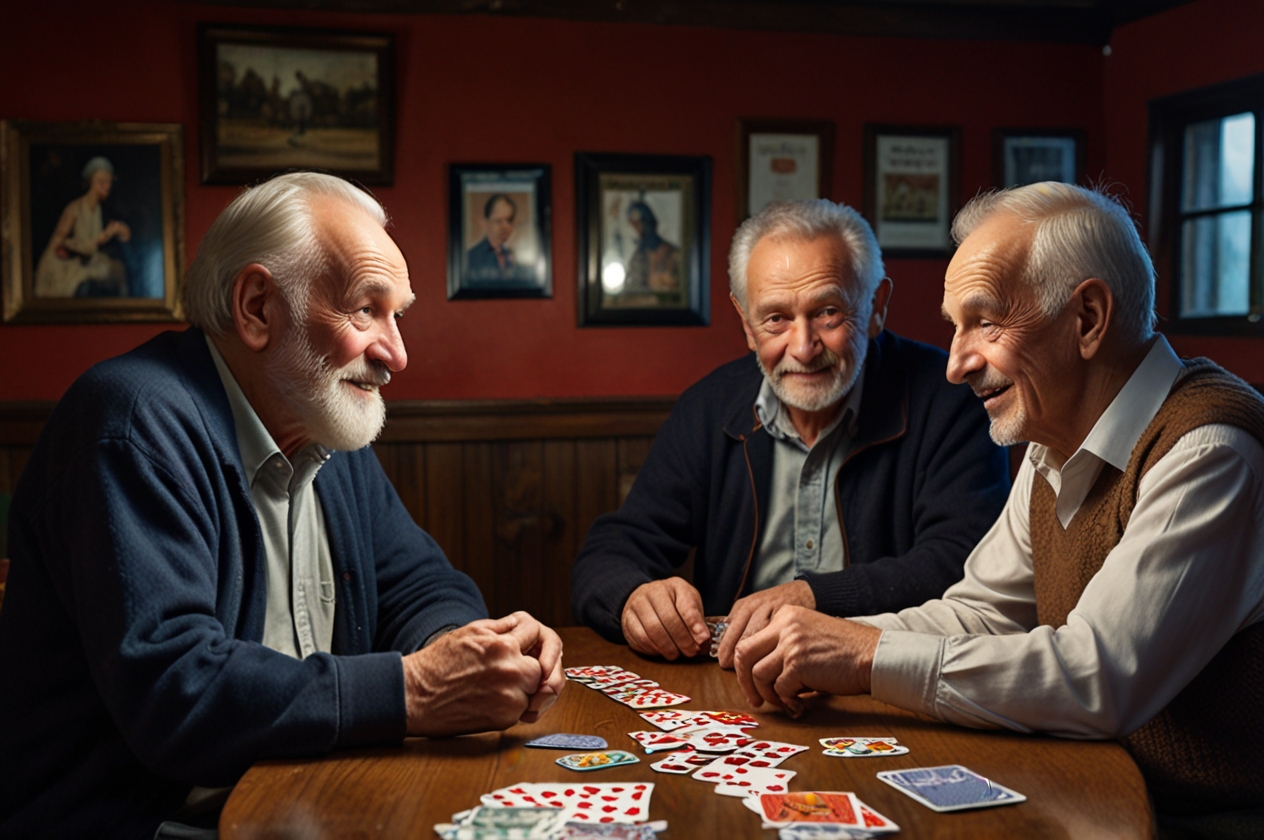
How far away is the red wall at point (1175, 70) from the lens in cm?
438

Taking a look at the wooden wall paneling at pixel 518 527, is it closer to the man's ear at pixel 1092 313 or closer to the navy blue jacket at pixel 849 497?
the navy blue jacket at pixel 849 497

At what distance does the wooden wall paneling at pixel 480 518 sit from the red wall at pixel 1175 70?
3.04 m

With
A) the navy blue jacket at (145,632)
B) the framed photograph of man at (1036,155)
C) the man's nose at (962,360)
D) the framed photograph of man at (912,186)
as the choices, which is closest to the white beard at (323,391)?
the navy blue jacket at (145,632)

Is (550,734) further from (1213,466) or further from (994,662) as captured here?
(1213,466)

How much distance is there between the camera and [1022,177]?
16.4 feet

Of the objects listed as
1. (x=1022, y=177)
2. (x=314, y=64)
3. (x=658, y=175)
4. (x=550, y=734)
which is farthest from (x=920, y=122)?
(x=550, y=734)

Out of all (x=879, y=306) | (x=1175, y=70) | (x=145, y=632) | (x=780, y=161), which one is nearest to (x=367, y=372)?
(x=145, y=632)

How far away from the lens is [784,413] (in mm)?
2658

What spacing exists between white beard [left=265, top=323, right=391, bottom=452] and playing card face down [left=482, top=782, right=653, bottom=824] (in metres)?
0.75

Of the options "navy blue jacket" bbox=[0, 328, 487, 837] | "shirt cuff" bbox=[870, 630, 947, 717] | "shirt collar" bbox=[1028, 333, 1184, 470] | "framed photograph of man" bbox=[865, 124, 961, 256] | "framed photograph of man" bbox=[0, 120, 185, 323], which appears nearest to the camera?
"navy blue jacket" bbox=[0, 328, 487, 837]

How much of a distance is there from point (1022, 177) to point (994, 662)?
403 cm

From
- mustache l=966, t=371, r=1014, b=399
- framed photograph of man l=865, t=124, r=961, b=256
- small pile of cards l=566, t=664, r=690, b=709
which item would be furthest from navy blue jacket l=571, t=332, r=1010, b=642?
framed photograph of man l=865, t=124, r=961, b=256

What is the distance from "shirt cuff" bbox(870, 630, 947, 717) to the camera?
4.96 ft

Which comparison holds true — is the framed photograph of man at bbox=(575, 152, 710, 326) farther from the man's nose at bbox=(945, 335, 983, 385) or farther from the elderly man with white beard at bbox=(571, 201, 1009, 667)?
the man's nose at bbox=(945, 335, 983, 385)
